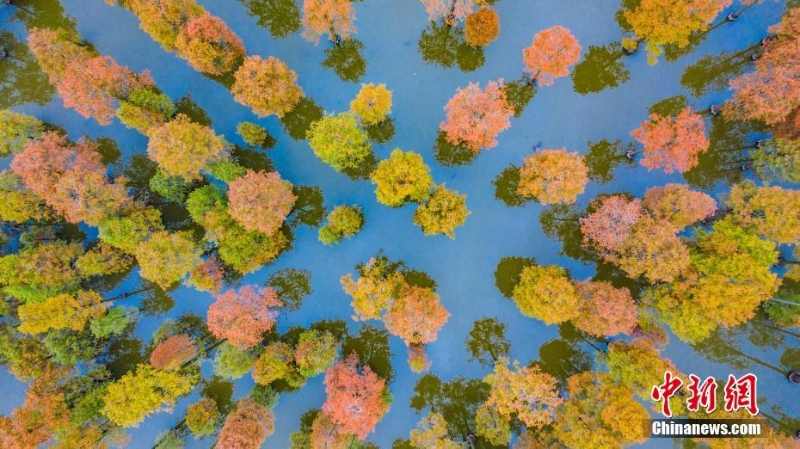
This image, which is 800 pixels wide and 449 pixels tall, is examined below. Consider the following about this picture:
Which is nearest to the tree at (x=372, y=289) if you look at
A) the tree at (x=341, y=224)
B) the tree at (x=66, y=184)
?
the tree at (x=341, y=224)

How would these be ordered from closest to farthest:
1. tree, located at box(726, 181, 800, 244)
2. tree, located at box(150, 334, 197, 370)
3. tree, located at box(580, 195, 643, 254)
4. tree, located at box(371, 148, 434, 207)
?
tree, located at box(726, 181, 800, 244), tree, located at box(371, 148, 434, 207), tree, located at box(580, 195, 643, 254), tree, located at box(150, 334, 197, 370)

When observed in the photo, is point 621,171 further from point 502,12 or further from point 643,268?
point 502,12

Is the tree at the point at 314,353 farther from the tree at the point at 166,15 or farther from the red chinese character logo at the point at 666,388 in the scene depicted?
the tree at the point at 166,15

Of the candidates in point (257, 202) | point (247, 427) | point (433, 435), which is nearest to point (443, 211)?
point (257, 202)

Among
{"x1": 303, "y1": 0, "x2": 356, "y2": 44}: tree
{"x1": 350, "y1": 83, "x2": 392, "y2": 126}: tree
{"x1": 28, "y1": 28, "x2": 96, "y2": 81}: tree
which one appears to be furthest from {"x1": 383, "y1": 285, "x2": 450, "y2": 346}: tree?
{"x1": 28, "y1": 28, "x2": 96, "y2": 81}: tree

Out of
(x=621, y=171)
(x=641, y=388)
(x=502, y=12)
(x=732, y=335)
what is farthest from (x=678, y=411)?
(x=502, y=12)

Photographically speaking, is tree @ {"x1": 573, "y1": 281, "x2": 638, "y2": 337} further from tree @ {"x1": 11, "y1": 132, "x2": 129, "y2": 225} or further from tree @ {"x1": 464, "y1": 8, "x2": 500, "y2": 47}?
tree @ {"x1": 11, "y1": 132, "x2": 129, "y2": 225}

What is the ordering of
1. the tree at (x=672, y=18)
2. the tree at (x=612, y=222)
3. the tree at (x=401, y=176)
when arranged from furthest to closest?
the tree at (x=612, y=222) → the tree at (x=401, y=176) → the tree at (x=672, y=18)
